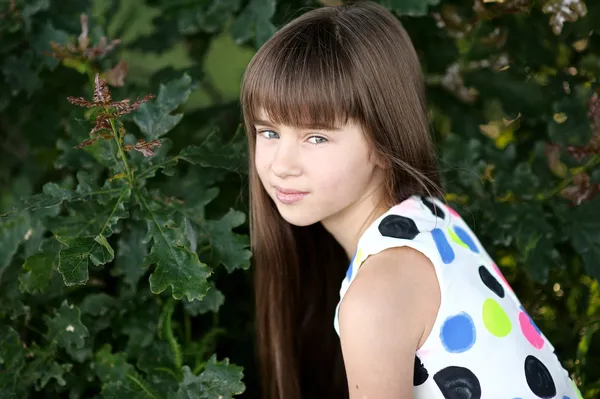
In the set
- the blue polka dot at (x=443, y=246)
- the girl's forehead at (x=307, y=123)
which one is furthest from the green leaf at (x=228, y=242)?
the blue polka dot at (x=443, y=246)

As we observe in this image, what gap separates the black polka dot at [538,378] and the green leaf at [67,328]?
2.67 feet

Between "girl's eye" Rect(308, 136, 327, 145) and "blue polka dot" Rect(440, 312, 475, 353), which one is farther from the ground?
"girl's eye" Rect(308, 136, 327, 145)

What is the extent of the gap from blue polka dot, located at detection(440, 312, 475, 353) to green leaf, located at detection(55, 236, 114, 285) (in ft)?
1.87

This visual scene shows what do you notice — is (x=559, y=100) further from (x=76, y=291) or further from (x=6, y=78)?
(x=6, y=78)

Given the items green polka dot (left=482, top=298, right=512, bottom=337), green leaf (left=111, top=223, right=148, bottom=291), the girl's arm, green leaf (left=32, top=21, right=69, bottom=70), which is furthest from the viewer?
green leaf (left=32, top=21, right=69, bottom=70)

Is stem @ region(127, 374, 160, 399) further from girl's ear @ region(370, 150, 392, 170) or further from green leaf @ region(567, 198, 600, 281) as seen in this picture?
green leaf @ region(567, 198, 600, 281)

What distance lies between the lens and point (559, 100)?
176 cm

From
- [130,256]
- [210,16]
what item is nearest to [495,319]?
Answer: [130,256]

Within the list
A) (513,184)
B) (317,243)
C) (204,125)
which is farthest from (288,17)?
(513,184)

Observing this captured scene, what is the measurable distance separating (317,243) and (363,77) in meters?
0.54

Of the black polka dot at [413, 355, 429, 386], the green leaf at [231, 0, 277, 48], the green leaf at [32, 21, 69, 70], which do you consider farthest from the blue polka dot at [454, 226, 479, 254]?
the green leaf at [32, 21, 69, 70]

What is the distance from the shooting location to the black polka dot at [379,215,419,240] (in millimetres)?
1328

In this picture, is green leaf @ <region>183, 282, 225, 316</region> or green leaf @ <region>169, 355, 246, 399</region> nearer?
green leaf @ <region>169, 355, 246, 399</region>

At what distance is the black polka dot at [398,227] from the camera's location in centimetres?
133
